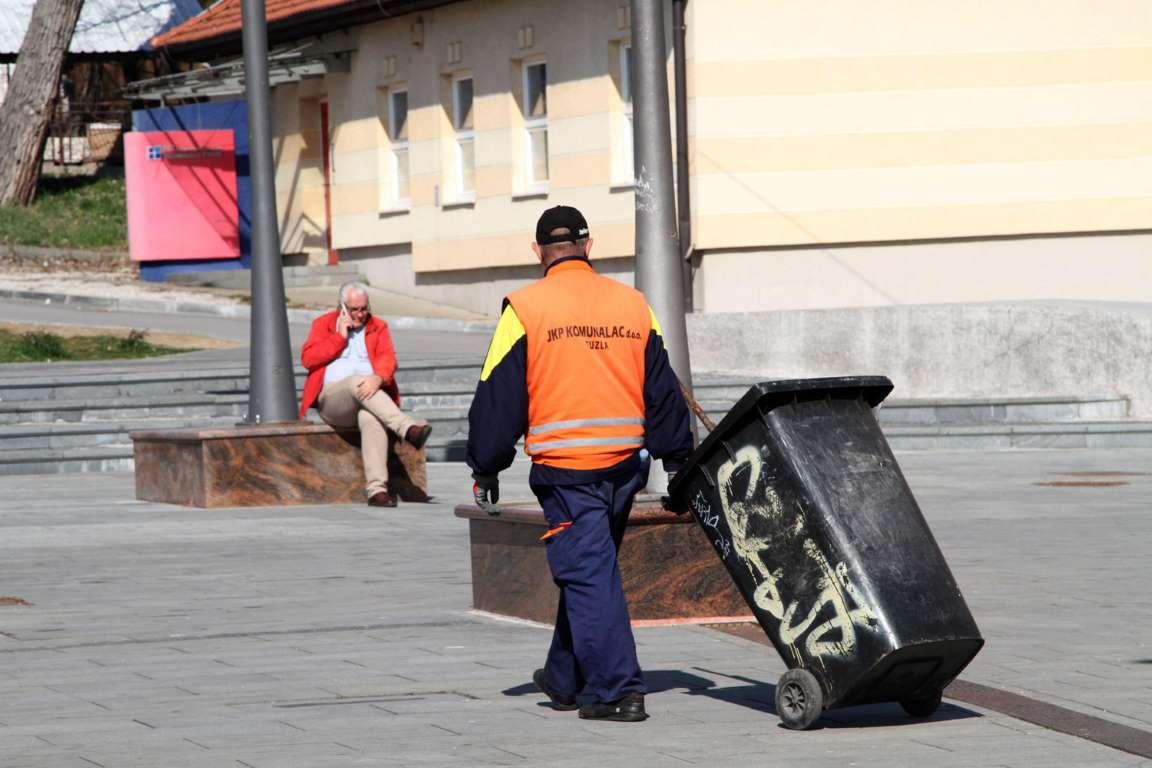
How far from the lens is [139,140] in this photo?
99.9 ft

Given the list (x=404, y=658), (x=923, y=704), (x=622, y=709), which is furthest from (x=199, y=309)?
(x=923, y=704)

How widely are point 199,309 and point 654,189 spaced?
1893 centimetres

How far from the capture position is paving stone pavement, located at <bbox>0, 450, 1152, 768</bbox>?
243 inches

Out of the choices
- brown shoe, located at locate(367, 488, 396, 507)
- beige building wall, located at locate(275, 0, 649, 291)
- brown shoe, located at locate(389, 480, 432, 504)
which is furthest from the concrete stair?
beige building wall, located at locate(275, 0, 649, 291)

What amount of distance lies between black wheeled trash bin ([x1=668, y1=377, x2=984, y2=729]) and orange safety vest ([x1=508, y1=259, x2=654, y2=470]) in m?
0.31

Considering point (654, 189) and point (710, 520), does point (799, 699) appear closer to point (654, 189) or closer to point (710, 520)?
point (710, 520)

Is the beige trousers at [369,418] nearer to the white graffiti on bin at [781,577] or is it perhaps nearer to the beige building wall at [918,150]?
the white graffiti on bin at [781,577]

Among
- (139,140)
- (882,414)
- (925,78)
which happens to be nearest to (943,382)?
(882,414)

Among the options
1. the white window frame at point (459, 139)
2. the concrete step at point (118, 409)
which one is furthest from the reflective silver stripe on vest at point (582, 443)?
the white window frame at point (459, 139)

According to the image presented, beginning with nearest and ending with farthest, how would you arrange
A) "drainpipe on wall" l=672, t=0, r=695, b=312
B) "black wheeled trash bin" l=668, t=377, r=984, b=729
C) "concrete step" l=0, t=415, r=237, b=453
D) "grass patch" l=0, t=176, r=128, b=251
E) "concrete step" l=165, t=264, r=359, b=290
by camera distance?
"black wheeled trash bin" l=668, t=377, r=984, b=729 → "concrete step" l=0, t=415, r=237, b=453 → "drainpipe on wall" l=672, t=0, r=695, b=312 → "concrete step" l=165, t=264, r=359, b=290 → "grass patch" l=0, t=176, r=128, b=251

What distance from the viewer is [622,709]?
6.60 metres

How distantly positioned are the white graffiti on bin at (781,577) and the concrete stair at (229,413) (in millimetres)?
11111

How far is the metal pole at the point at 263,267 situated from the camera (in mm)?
14000

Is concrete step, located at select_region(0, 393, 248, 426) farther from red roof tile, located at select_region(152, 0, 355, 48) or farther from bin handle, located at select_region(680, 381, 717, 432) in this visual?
red roof tile, located at select_region(152, 0, 355, 48)
